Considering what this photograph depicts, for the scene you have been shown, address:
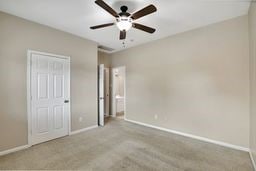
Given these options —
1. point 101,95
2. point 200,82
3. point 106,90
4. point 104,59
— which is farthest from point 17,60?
point 200,82

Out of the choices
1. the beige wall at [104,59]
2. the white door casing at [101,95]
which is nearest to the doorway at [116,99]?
the beige wall at [104,59]

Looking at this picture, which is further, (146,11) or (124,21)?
(124,21)

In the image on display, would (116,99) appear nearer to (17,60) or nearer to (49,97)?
(49,97)

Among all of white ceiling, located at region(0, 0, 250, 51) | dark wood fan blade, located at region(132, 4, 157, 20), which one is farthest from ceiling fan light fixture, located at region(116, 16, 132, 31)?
white ceiling, located at region(0, 0, 250, 51)

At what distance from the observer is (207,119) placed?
309cm

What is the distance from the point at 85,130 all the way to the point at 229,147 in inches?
143

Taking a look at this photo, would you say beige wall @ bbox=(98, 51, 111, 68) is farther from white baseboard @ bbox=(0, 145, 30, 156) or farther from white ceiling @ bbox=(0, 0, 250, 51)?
white baseboard @ bbox=(0, 145, 30, 156)

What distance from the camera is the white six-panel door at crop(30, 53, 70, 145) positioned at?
2949 mm

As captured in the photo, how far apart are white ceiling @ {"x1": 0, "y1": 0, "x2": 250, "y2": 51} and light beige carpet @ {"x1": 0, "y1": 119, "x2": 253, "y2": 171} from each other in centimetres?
277

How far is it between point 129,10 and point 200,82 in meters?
2.33

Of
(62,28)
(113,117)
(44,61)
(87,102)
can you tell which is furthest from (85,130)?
(62,28)

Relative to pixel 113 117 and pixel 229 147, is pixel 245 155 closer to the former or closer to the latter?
pixel 229 147

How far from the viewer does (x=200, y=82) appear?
3.19 metres

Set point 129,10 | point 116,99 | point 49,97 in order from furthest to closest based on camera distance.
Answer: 1. point 116,99
2. point 49,97
3. point 129,10
